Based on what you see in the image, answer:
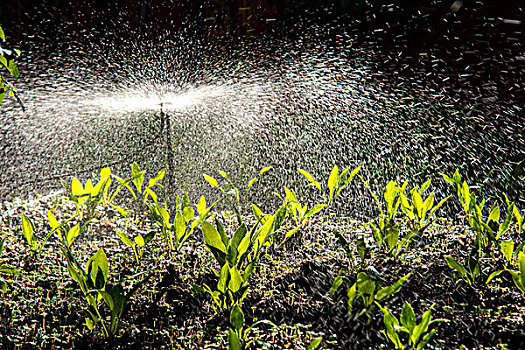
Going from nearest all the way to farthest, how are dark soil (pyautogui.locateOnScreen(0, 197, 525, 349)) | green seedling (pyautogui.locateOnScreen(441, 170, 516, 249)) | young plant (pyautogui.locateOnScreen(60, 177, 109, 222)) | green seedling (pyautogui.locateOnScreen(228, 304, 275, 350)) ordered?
green seedling (pyautogui.locateOnScreen(228, 304, 275, 350)), dark soil (pyautogui.locateOnScreen(0, 197, 525, 349)), green seedling (pyautogui.locateOnScreen(441, 170, 516, 249)), young plant (pyautogui.locateOnScreen(60, 177, 109, 222))

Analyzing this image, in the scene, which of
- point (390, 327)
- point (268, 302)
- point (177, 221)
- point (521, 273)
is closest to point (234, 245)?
point (268, 302)

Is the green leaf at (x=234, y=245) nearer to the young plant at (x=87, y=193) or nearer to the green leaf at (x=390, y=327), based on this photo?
the green leaf at (x=390, y=327)

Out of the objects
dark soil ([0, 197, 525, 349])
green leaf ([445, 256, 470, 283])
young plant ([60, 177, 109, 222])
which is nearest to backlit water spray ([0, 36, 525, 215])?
young plant ([60, 177, 109, 222])

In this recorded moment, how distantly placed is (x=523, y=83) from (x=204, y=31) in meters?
3.16

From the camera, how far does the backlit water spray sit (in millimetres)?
3275

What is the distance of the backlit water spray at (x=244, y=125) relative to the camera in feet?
10.7

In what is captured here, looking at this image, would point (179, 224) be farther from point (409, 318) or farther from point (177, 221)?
point (409, 318)

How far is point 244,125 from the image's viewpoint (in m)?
4.05

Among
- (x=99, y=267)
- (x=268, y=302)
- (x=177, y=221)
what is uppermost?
(x=99, y=267)

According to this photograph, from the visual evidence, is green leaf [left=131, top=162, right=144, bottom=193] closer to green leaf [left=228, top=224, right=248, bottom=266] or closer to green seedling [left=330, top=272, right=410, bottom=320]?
green leaf [left=228, top=224, right=248, bottom=266]

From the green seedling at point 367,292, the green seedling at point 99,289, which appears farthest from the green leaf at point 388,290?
the green seedling at point 99,289

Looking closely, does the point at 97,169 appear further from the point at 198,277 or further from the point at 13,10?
the point at 13,10

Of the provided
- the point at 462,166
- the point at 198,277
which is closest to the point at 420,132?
the point at 462,166

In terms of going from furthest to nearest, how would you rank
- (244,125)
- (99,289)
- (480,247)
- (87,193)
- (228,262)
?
(244,125) → (87,193) → (480,247) → (228,262) → (99,289)
